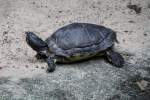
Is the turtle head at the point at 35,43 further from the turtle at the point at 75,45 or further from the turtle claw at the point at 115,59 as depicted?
the turtle claw at the point at 115,59

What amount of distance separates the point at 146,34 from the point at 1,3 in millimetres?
2889

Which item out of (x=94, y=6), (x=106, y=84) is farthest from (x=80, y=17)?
(x=106, y=84)

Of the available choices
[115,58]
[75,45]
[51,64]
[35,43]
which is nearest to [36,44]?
[35,43]

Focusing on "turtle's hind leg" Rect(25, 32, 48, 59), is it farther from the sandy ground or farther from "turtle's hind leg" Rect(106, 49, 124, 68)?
"turtle's hind leg" Rect(106, 49, 124, 68)

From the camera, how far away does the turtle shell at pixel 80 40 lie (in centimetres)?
593

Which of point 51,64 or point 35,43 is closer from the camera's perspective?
point 51,64

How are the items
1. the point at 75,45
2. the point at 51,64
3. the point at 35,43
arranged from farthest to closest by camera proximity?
1. the point at 35,43
2. the point at 75,45
3. the point at 51,64

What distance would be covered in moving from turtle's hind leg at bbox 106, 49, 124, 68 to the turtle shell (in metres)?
0.11

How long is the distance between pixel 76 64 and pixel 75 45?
286 mm

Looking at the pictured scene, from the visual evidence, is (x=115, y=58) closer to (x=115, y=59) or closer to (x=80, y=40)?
(x=115, y=59)

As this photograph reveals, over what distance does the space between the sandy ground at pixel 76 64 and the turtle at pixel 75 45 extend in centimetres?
11

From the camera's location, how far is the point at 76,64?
6.00 m

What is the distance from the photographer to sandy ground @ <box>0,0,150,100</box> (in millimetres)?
5281

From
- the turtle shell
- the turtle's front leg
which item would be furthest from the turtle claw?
the turtle's front leg
